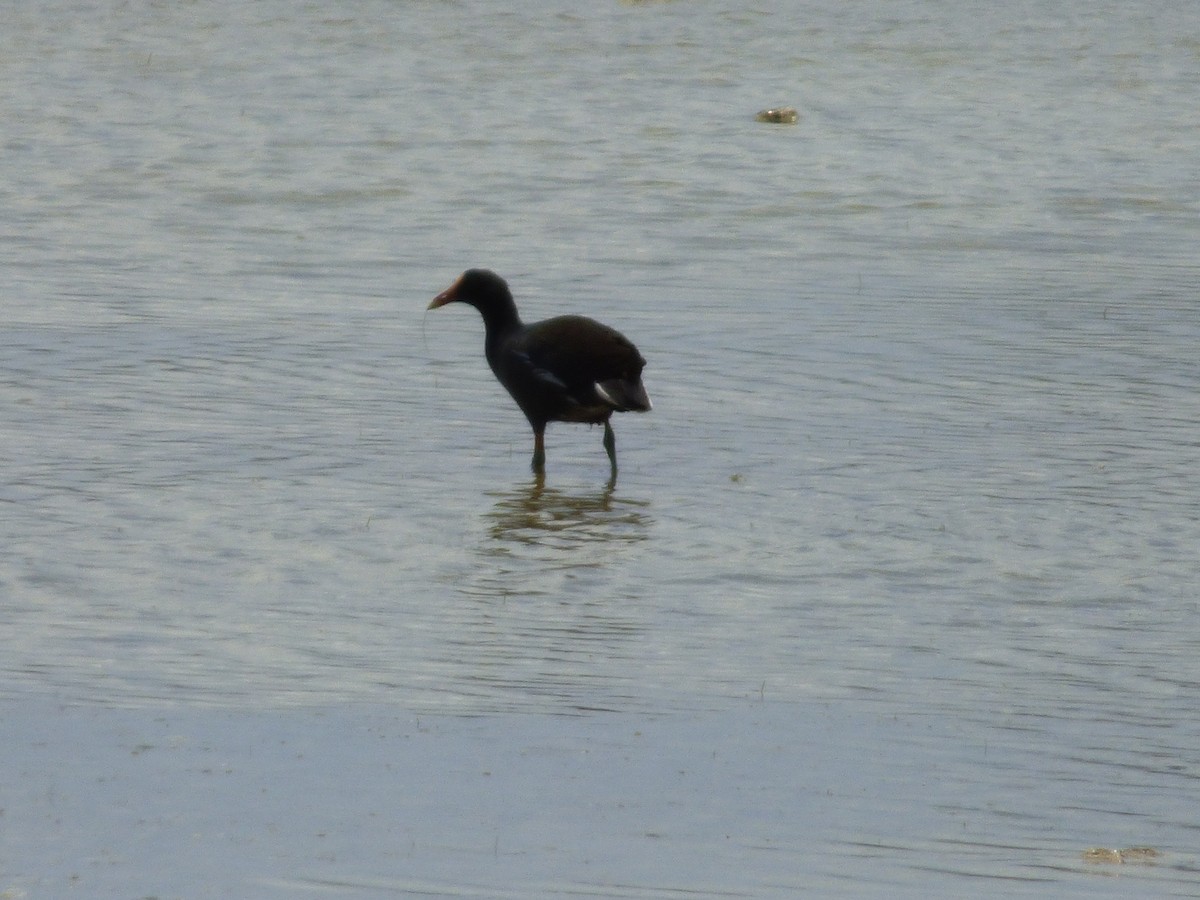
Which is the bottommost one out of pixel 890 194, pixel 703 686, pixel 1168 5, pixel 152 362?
pixel 1168 5

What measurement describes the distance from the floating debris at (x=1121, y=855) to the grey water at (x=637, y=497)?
0.07 m

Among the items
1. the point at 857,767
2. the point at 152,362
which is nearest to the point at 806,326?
the point at 152,362

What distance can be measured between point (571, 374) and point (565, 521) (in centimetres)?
114

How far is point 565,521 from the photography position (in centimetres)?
980

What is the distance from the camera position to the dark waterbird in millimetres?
10672

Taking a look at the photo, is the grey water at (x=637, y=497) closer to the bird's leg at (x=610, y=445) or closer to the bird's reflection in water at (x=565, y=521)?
the bird's reflection in water at (x=565, y=521)

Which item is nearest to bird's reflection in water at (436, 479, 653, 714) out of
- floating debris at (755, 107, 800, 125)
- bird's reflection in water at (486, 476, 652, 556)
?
bird's reflection in water at (486, 476, 652, 556)

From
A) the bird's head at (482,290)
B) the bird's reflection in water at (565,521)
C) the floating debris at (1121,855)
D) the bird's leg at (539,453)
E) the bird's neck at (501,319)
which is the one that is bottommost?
the bird's leg at (539,453)

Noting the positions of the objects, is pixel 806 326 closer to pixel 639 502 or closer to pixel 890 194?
pixel 639 502

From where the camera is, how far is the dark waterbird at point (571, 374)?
10.7 metres

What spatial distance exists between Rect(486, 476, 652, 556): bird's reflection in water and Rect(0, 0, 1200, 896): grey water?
34 mm

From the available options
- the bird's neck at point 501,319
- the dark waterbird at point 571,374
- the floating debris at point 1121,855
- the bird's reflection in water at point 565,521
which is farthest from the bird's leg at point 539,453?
the floating debris at point 1121,855

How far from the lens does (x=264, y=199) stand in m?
18.8

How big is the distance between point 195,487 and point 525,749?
3.83 meters
